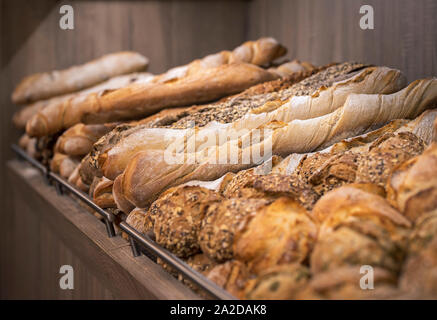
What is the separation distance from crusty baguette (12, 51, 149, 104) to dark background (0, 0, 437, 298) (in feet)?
1.31

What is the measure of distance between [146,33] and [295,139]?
2.32m

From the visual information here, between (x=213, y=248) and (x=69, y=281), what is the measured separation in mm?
1180

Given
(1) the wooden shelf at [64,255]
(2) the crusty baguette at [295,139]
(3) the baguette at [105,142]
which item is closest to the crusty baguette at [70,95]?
(1) the wooden shelf at [64,255]

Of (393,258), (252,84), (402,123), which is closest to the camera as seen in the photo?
(393,258)

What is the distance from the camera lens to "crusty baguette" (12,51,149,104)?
99.5 inches

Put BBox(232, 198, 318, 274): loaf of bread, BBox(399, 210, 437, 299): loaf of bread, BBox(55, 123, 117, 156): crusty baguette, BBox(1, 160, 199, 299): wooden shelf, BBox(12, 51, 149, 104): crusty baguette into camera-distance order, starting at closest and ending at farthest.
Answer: BBox(399, 210, 437, 299): loaf of bread, BBox(232, 198, 318, 274): loaf of bread, BBox(1, 160, 199, 299): wooden shelf, BBox(55, 123, 117, 156): crusty baguette, BBox(12, 51, 149, 104): crusty baguette

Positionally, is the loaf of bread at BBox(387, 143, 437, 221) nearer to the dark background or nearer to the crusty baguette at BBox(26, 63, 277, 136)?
the crusty baguette at BBox(26, 63, 277, 136)

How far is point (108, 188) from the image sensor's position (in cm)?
126

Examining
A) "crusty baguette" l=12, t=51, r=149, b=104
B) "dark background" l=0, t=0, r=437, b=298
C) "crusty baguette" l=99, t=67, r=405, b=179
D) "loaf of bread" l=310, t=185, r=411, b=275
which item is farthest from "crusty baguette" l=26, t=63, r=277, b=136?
"loaf of bread" l=310, t=185, r=411, b=275

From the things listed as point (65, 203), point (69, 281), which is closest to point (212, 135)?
point (65, 203)

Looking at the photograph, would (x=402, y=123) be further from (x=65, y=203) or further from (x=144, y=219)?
(x=65, y=203)

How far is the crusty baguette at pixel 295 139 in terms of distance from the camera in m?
1.03
